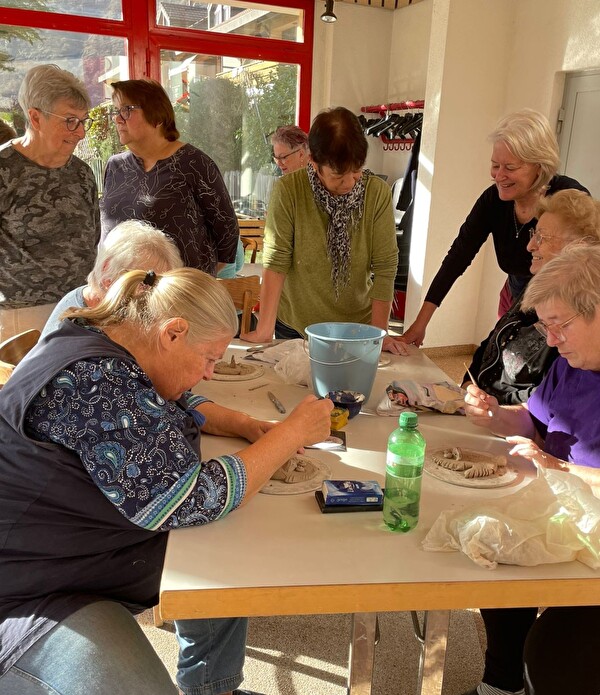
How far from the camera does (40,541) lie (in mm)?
1078

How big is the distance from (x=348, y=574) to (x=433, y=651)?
303 mm

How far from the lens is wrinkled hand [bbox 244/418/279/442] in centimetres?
148

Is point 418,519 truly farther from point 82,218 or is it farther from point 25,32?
point 25,32

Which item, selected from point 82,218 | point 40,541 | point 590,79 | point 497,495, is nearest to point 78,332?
point 40,541

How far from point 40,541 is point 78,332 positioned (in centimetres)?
37

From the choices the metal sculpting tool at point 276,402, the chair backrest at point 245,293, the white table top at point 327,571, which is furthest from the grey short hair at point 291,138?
the white table top at point 327,571

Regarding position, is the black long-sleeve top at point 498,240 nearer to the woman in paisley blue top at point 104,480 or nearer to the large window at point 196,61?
the woman in paisley blue top at point 104,480

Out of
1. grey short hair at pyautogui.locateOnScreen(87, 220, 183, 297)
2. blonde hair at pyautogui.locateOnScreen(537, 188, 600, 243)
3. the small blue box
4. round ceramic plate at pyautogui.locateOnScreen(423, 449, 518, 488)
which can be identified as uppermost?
A: blonde hair at pyautogui.locateOnScreen(537, 188, 600, 243)

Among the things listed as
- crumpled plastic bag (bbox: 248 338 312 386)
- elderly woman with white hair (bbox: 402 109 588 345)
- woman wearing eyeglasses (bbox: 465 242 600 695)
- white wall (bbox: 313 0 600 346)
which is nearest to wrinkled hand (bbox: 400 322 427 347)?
elderly woman with white hair (bbox: 402 109 588 345)

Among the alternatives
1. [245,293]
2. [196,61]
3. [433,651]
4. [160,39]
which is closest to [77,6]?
[160,39]

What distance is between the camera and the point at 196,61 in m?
5.16

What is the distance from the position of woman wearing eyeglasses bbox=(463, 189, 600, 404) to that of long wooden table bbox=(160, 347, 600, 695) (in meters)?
0.54

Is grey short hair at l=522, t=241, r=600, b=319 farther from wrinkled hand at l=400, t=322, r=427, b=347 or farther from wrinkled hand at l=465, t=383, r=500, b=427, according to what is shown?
wrinkled hand at l=400, t=322, r=427, b=347

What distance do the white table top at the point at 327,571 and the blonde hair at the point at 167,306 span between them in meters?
0.35
